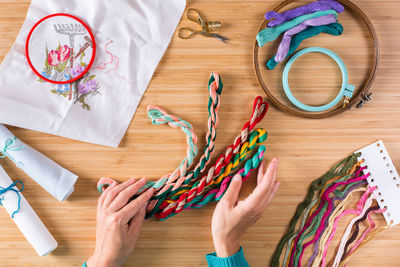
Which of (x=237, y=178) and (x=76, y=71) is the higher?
(x=76, y=71)

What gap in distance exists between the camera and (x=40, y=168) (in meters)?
0.81

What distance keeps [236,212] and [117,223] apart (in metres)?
0.30

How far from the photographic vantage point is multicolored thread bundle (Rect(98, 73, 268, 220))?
2.71 ft

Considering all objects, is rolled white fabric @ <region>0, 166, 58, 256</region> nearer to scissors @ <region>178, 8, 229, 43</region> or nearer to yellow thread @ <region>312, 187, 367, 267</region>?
scissors @ <region>178, 8, 229, 43</region>

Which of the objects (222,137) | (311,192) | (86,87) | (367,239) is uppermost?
(86,87)

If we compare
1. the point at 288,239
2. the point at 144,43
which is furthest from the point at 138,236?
the point at 144,43

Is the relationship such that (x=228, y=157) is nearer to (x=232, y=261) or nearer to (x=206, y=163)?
(x=206, y=163)

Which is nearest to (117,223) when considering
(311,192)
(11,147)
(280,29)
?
(11,147)

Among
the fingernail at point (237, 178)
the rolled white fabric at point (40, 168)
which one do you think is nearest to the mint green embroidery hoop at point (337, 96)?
the fingernail at point (237, 178)

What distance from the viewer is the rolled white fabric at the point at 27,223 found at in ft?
2.66

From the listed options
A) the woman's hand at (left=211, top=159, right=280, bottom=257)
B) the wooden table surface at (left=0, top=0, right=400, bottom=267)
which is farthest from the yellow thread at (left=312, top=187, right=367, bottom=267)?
the woman's hand at (left=211, top=159, right=280, bottom=257)

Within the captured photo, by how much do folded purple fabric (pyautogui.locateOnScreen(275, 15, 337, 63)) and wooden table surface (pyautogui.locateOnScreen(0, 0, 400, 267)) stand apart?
0.06 m

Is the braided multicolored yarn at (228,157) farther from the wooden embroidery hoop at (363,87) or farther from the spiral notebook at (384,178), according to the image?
the spiral notebook at (384,178)

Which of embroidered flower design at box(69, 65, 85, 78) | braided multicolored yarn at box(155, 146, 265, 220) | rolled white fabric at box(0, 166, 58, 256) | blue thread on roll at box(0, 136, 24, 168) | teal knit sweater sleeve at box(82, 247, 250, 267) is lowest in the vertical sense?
teal knit sweater sleeve at box(82, 247, 250, 267)
